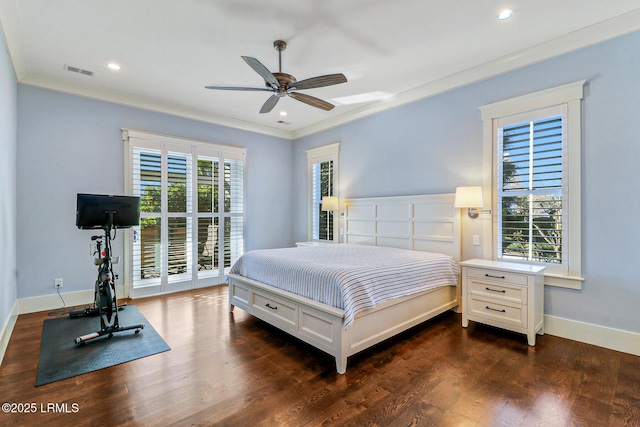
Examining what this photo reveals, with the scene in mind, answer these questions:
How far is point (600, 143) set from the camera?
278 centimetres

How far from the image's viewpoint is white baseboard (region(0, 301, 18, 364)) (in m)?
2.67

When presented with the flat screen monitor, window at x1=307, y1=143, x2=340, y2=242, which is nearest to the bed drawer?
the flat screen monitor

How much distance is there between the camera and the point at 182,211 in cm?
483

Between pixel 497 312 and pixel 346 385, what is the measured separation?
1.81 metres

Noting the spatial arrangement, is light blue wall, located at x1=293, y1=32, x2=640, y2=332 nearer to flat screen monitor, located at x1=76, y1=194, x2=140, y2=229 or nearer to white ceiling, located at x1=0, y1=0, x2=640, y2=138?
white ceiling, located at x1=0, y1=0, x2=640, y2=138

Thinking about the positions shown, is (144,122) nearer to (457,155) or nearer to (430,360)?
(457,155)

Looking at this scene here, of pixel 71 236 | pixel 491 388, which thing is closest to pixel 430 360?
pixel 491 388

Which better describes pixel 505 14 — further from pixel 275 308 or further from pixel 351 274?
pixel 275 308

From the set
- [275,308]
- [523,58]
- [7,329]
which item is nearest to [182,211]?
[7,329]

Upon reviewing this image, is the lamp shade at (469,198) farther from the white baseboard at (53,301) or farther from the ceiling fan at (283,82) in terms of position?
the white baseboard at (53,301)

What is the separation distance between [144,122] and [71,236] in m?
1.87

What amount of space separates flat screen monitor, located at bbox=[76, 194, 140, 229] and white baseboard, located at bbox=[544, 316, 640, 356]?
14.6 ft

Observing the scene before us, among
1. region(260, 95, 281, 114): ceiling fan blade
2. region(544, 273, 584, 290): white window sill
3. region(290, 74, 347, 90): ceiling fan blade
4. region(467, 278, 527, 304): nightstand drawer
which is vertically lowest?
region(467, 278, 527, 304): nightstand drawer

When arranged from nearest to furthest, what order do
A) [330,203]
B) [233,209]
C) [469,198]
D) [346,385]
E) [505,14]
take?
[346,385]
[505,14]
[469,198]
[330,203]
[233,209]
